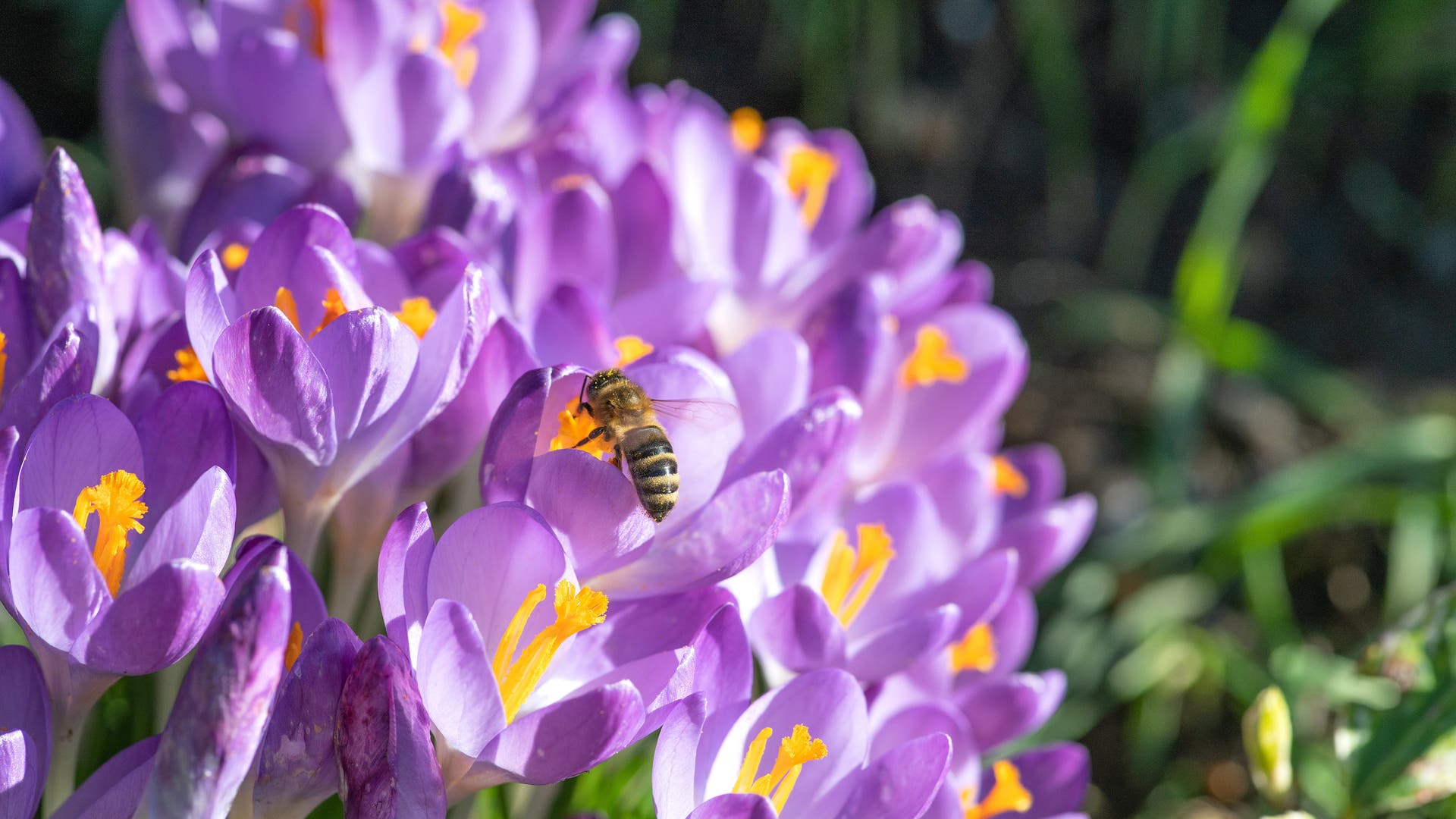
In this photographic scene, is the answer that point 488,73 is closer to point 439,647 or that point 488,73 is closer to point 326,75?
point 326,75

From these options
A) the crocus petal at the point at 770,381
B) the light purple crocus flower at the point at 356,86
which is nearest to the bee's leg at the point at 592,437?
the crocus petal at the point at 770,381

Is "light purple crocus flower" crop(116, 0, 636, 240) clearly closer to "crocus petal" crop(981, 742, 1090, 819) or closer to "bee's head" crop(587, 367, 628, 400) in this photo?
"bee's head" crop(587, 367, 628, 400)

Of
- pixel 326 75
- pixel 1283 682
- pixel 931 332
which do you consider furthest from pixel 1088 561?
pixel 326 75

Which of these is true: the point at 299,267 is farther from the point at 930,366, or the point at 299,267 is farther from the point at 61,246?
the point at 930,366

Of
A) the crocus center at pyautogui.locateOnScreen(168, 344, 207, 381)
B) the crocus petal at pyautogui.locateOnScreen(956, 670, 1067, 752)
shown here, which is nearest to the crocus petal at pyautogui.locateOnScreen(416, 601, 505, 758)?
the crocus center at pyautogui.locateOnScreen(168, 344, 207, 381)

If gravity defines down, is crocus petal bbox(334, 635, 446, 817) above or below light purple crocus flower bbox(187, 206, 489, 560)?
below

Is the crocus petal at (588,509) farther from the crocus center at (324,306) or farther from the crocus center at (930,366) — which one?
the crocus center at (930,366)
